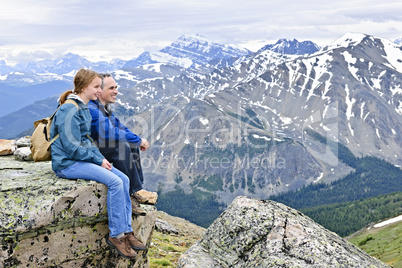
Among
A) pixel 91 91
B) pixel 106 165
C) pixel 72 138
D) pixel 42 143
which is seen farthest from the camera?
pixel 91 91

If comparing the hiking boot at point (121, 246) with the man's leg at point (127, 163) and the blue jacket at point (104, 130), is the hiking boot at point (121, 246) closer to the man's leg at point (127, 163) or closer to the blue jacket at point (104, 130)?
the man's leg at point (127, 163)

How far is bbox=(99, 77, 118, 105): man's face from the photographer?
1212 centimetres

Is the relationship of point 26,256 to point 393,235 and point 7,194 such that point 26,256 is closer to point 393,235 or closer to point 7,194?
point 7,194

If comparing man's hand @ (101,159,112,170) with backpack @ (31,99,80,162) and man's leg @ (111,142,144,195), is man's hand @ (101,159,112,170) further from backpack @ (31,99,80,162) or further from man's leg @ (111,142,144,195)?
backpack @ (31,99,80,162)

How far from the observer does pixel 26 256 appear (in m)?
10.2

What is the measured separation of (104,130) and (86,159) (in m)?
1.36

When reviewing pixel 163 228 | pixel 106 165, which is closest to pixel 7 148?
pixel 106 165

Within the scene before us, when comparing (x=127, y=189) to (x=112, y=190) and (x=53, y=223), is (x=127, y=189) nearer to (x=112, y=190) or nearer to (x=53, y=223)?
(x=112, y=190)

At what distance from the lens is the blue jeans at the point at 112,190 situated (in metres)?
10.9

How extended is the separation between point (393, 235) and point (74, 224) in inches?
5049

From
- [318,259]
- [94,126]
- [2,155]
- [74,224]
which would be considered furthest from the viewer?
[2,155]

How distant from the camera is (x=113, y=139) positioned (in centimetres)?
1174

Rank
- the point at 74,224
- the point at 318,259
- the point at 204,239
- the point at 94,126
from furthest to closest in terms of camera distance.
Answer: the point at 204,239 → the point at 94,126 → the point at 74,224 → the point at 318,259

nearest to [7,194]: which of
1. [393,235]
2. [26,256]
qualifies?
[26,256]
